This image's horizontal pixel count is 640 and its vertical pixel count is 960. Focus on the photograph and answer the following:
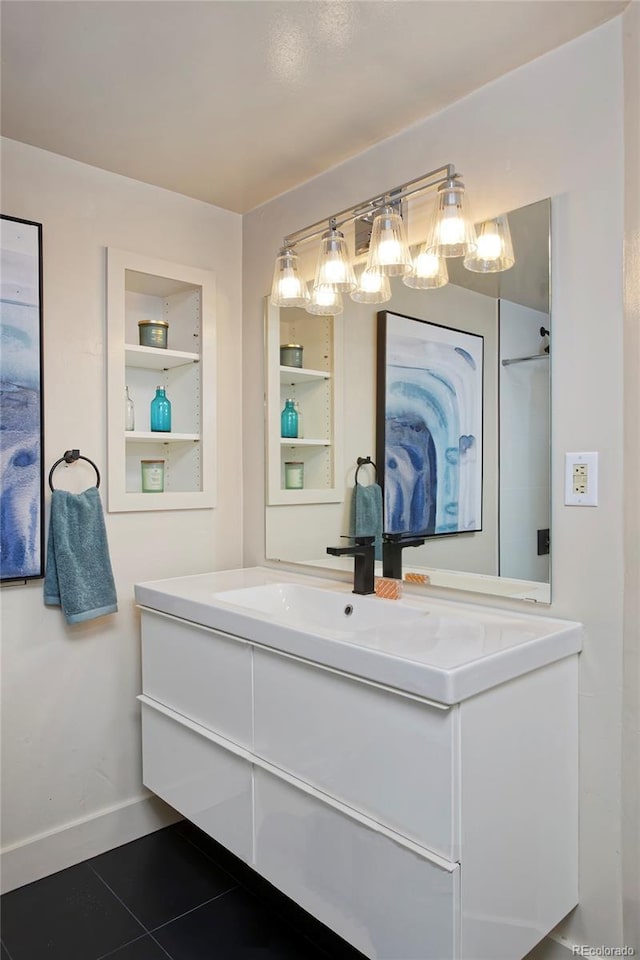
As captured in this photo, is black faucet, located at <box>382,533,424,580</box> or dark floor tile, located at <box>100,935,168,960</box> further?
black faucet, located at <box>382,533,424,580</box>

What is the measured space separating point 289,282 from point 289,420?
488mm

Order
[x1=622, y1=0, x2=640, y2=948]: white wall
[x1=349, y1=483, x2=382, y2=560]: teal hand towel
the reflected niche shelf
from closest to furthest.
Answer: [x1=622, y1=0, x2=640, y2=948]: white wall → [x1=349, y1=483, x2=382, y2=560]: teal hand towel → the reflected niche shelf

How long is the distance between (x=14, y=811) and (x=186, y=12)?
2.22 metres

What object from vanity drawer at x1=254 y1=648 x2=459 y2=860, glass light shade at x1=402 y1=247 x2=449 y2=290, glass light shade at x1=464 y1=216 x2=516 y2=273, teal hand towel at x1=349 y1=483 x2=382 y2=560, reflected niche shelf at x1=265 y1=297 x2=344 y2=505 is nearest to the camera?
vanity drawer at x1=254 y1=648 x2=459 y2=860

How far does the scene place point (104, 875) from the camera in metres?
2.02

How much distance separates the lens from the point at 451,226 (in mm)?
1646

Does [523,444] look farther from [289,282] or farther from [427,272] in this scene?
[289,282]

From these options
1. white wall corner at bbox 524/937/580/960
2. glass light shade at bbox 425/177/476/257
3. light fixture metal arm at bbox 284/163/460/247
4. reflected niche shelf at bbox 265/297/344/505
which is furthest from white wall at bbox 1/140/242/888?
white wall corner at bbox 524/937/580/960

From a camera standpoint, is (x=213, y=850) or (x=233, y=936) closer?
(x=233, y=936)

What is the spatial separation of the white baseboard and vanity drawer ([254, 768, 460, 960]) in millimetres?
779

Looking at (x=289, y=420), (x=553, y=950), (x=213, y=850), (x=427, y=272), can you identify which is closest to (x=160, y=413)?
(x=289, y=420)

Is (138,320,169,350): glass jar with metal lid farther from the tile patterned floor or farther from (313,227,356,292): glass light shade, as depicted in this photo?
the tile patterned floor

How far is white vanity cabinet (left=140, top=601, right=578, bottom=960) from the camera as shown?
4.02 ft

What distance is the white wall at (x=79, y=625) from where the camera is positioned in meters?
1.98
